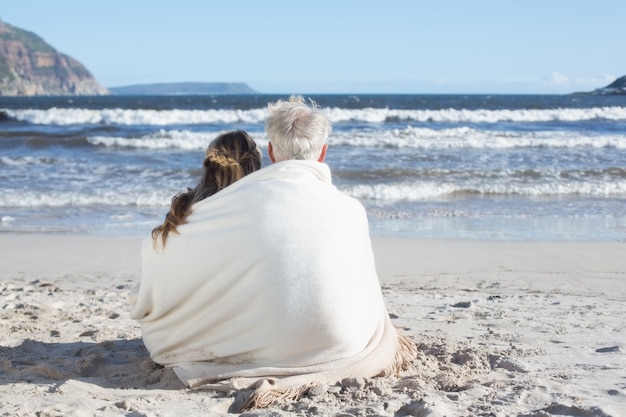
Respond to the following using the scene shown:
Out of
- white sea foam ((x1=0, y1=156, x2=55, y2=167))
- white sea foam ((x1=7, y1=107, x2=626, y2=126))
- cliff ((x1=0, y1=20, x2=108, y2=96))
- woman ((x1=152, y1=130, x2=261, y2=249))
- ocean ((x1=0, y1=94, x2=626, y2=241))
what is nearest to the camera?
woman ((x1=152, y1=130, x2=261, y2=249))

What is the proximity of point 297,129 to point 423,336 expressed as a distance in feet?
5.45

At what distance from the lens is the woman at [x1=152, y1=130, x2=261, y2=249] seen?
10.8ft

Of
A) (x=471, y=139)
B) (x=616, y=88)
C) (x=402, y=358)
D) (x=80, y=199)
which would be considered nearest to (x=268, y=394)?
(x=402, y=358)

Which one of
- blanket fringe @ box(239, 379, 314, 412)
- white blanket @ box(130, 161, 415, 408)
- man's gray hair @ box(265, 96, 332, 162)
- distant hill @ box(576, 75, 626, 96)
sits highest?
distant hill @ box(576, 75, 626, 96)

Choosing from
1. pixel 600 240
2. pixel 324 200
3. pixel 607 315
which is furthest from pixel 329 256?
pixel 600 240

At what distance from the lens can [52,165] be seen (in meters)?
14.2

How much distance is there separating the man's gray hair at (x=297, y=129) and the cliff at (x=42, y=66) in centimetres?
11789

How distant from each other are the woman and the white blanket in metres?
0.06

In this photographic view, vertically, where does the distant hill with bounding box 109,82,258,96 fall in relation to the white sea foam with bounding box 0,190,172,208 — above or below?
above

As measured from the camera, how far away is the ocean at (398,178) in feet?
29.0

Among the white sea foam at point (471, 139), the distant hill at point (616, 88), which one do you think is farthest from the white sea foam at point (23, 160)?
the distant hill at point (616, 88)

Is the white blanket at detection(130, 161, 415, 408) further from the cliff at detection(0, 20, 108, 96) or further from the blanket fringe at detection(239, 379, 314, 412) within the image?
the cliff at detection(0, 20, 108, 96)

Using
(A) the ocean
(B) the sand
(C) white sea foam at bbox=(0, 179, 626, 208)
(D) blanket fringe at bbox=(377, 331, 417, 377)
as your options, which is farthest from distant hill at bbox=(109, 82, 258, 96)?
(D) blanket fringe at bbox=(377, 331, 417, 377)

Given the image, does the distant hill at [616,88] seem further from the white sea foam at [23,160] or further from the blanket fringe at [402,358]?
the blanket fringe at [402,358]
